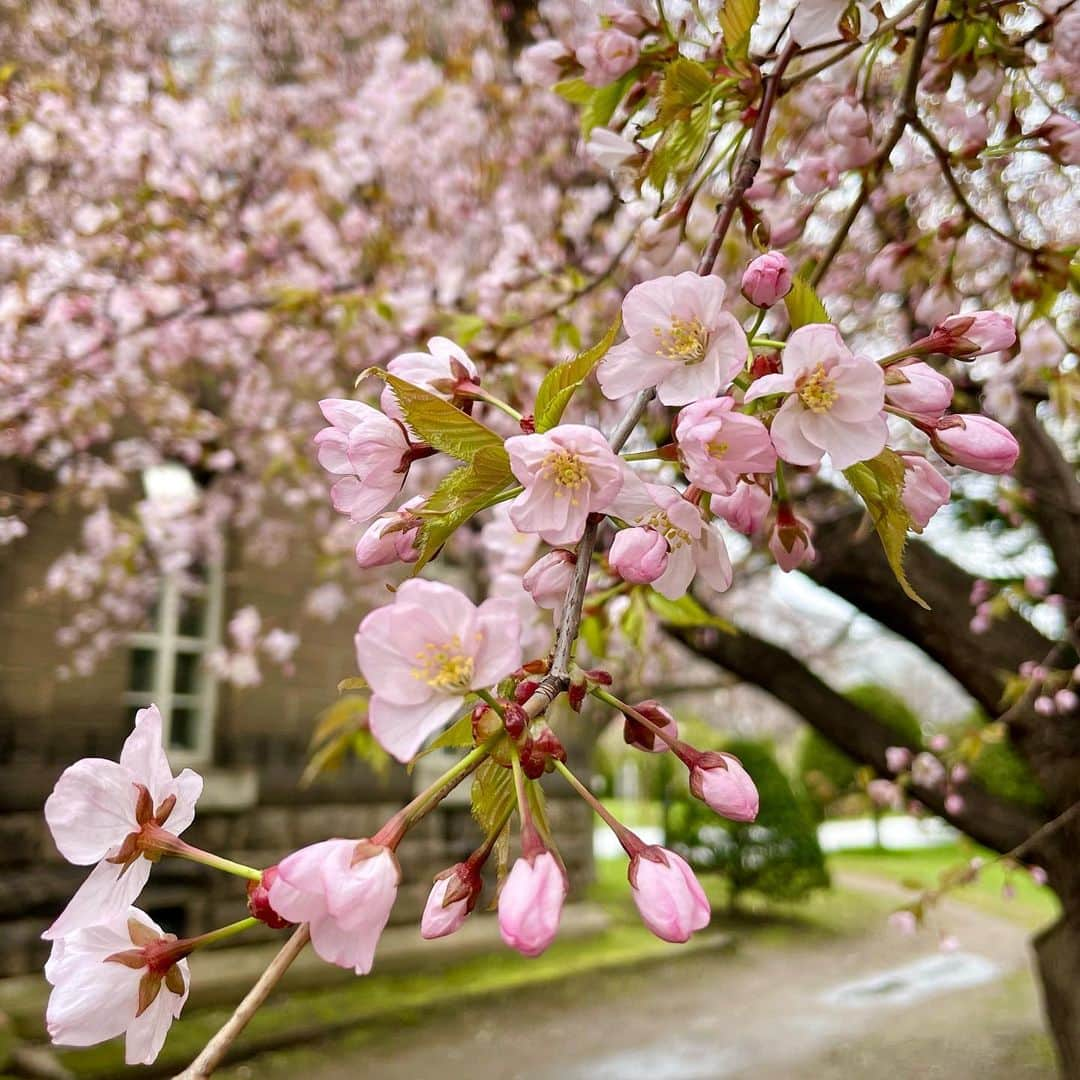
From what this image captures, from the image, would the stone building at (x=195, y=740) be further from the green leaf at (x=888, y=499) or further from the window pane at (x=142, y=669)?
the green leaf at (x=888, y=499)

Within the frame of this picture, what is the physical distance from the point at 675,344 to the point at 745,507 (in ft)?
0.44

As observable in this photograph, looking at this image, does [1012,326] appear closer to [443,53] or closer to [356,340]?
[356,340]

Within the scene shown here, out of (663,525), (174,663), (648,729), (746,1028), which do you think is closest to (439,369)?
(663,525)

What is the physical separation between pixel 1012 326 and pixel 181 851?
72 centimetres

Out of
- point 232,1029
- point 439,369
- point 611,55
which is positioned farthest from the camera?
point 611,55

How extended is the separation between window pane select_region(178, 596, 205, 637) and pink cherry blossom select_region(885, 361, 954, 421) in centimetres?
593

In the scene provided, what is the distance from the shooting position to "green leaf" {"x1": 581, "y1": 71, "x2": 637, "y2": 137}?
121cm

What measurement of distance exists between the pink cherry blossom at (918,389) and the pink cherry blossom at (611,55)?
0.68 m

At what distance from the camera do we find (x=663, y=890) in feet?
1.81

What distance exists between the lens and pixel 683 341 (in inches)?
28.4

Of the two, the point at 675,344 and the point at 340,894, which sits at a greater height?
the point at 675,344

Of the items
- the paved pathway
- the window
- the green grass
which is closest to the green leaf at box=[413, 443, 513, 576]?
the paved pathway

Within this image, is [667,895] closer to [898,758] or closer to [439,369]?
[439,369]

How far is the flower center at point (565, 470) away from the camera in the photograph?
63 centimetres
